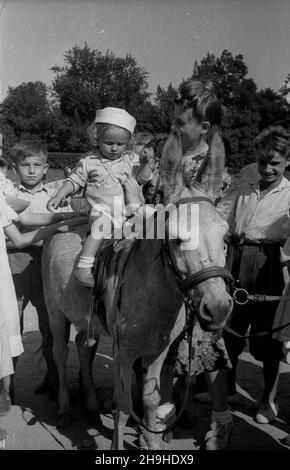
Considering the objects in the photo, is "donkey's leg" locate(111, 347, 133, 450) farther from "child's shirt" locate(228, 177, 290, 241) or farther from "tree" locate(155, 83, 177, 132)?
"tree" locate(155, 83, 177, 132)

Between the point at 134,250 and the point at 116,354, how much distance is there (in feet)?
2.34

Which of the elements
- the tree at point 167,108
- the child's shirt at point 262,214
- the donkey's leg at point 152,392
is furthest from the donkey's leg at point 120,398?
the tree at point 167,108

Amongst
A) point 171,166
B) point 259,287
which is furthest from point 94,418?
point 171,166

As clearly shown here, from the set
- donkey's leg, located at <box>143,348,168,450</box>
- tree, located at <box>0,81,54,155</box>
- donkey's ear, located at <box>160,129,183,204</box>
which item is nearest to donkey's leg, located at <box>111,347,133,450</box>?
donkey's leg, located at <box>143,348,168,450</box>

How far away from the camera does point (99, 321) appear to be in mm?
3705

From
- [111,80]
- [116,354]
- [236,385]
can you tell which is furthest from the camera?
[111,80]

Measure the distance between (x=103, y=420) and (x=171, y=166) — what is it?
2.56 m

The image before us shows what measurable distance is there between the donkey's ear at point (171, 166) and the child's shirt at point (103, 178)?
105cm

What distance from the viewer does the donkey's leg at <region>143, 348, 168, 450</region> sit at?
333 cm

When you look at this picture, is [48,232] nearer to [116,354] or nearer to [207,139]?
[116,354]

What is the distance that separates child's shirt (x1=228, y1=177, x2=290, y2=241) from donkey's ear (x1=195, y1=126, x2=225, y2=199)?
122cm

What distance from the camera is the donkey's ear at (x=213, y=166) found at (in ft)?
9.20

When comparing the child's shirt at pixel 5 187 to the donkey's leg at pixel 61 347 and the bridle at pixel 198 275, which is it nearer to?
the donkey's leg at pixel 61 347
